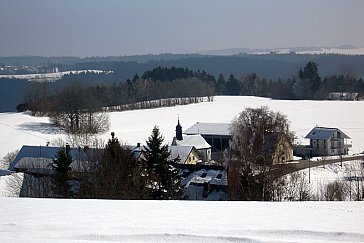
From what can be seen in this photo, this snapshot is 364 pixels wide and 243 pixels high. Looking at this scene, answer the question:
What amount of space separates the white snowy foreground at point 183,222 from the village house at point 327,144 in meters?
35.9

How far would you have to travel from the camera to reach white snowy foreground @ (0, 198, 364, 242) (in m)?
5.68

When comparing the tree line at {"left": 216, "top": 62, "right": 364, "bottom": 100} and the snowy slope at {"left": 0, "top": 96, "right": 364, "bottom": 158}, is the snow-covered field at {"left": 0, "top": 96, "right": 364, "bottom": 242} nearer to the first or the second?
the snowy slope at {"left": 0, "top": 96, "right": 364, "bottom": 158}

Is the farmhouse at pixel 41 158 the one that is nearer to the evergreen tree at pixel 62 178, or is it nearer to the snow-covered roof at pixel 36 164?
the snow-covered roof at pixel 36 164

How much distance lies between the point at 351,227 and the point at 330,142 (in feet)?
124

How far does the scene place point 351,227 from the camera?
5895mm

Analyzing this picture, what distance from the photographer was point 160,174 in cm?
2106

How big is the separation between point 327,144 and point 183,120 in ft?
75.6

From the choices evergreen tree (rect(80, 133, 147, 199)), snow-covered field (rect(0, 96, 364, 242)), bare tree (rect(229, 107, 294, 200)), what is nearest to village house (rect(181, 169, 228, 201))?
bare tree (rect(229, 107, 294, 200))

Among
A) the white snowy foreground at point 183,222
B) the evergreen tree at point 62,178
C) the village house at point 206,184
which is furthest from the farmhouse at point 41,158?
the white snowy foreground at point 183,222

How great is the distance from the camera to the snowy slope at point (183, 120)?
4688cm

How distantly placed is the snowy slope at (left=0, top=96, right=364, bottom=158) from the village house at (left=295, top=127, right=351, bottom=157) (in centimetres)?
139

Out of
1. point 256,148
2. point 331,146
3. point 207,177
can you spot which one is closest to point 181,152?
point 256,148

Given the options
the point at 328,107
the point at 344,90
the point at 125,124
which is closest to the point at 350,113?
the point at 328,107

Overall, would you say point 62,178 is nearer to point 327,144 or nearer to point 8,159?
point 8,159
